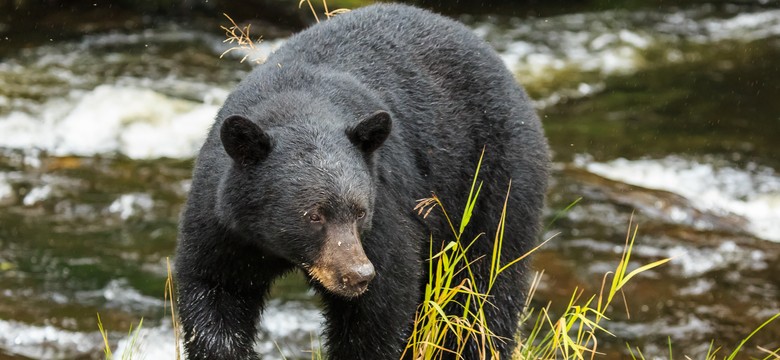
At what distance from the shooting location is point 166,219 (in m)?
10.7

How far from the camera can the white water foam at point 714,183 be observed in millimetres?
11281

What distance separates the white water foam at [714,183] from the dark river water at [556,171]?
0.03m

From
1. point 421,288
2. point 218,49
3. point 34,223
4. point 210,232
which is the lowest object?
point 218,49

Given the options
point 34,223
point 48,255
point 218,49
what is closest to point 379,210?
point 48,255

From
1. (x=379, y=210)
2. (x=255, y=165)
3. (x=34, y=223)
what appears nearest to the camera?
(x=255, y=165)

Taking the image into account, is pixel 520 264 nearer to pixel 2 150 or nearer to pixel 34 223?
pixel 34 223

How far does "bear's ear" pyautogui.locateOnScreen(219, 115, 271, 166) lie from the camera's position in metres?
4.48

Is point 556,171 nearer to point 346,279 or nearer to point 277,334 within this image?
point 277,334

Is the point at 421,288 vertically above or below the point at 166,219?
above

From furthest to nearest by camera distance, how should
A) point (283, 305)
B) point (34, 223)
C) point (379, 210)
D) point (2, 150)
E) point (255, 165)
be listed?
point (2, 150) → point (34, 223) → point (283, 305) → point (379, 210) → point (255, 165)

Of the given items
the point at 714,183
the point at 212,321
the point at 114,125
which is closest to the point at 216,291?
the point at 212,321

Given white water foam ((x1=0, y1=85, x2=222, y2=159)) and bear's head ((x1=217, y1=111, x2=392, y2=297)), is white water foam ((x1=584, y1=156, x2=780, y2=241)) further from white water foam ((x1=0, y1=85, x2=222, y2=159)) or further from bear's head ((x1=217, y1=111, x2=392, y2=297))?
bear's head ((x1=217, y1=111, x2=392, y2=297))

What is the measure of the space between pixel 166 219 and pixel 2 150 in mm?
2892

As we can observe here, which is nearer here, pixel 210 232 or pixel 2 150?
pixel 210 232
